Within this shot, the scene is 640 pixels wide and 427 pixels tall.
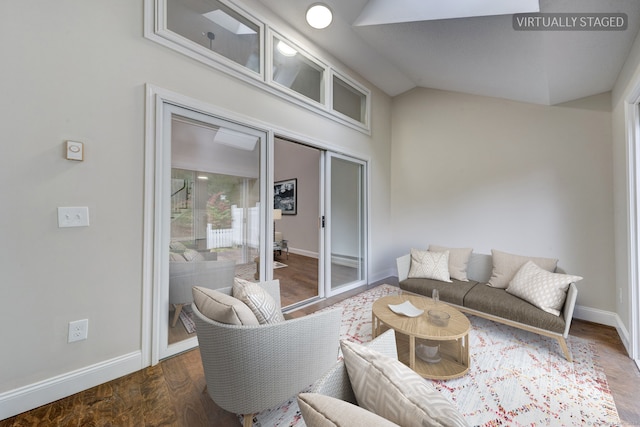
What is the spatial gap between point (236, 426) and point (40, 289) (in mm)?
1457

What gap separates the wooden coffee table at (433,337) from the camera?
1.73 metres

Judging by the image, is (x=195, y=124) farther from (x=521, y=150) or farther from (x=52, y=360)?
(x=521, y=150)

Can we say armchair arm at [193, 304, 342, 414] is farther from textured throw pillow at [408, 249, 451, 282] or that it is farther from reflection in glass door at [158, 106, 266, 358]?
textured throw pillow at [408, 249, 451, 282]

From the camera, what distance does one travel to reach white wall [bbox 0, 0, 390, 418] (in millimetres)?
1422

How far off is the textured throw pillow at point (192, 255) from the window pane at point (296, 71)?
1.98 meters

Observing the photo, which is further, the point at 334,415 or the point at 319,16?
the point at 319,16

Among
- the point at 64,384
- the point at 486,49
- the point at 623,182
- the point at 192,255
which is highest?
the point at 486,49

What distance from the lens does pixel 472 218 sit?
137 inches

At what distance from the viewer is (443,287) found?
2.73 meters

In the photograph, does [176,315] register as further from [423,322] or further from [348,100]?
[348,100]

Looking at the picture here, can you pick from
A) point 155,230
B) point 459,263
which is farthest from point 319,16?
point 459,263

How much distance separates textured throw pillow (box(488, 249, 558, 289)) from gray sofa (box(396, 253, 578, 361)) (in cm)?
11

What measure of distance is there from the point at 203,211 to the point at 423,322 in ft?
6.86

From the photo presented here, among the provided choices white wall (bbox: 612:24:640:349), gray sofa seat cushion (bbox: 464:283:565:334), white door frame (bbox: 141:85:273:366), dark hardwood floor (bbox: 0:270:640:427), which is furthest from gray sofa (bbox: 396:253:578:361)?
white door frame (bbox: 141:85:273:366)
